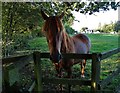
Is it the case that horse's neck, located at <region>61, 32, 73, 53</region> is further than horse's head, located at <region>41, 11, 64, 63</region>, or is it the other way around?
horse's neck, located at <region>61, 32, 73, 53</region>

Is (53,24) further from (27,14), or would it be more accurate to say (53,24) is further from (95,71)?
(27,14)

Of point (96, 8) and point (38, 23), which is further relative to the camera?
point (96, 8)

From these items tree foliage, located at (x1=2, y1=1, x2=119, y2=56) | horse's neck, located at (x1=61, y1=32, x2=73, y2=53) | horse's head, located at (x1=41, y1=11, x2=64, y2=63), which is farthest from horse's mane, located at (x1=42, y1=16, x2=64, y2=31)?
tree foliage, located at (x1=2, y1=1, x2=119, y2=56)

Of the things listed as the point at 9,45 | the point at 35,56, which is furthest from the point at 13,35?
the point at 35,56

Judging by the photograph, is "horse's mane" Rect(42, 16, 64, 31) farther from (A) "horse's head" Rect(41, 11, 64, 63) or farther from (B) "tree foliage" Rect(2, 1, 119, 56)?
(B) "tree foliage" Rect(2, 1, 119, 56)

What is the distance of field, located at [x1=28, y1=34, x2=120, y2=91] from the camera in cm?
633

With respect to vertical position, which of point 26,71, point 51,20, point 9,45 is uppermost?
point 51,20

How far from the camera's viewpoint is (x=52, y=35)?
3.22 metres

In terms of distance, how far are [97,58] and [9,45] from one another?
4.02m

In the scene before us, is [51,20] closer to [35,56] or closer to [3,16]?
[35,56]

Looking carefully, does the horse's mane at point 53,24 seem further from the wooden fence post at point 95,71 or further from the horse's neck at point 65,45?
the wooden fence post at point 95,71

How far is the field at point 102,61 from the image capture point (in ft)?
20.8

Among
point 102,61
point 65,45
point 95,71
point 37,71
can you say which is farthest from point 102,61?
point 37,71

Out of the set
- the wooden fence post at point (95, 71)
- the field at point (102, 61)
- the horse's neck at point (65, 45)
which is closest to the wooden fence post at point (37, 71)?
the horse's neck at point (65, 45)
